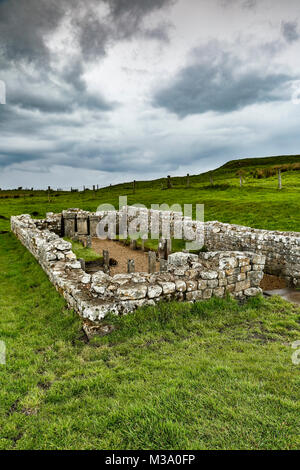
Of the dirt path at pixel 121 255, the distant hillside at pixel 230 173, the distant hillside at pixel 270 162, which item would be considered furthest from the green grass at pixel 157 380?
the distant hillside at pixel 270 162

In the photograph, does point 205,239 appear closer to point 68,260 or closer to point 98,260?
point 98,260

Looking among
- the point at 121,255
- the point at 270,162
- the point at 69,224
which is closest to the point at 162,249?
the point at 121,255

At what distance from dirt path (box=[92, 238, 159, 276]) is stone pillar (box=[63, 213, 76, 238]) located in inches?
83.4

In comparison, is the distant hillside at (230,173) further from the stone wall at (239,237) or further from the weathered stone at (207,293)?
the weathered stone at (207,293)

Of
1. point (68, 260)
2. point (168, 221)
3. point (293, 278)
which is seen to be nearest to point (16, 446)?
point (68, 260)

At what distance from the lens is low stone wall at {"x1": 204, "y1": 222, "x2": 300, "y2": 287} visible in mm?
10594

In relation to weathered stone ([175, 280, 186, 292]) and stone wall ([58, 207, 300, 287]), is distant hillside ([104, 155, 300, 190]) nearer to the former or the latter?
stone wall ([58, 207, 300, 287])

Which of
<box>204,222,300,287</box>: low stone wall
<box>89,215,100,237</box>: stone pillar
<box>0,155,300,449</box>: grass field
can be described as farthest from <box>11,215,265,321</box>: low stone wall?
<box>89,215,100,237</box>: stone pillar

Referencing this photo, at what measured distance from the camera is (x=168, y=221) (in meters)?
19.9

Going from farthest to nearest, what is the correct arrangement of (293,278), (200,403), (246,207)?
(246,207)
(293,278)
(200,403)

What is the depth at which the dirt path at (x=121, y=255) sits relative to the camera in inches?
553

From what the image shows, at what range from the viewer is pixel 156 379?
4.20 m

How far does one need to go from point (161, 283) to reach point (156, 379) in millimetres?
2874

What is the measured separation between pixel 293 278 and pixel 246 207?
14335mm
